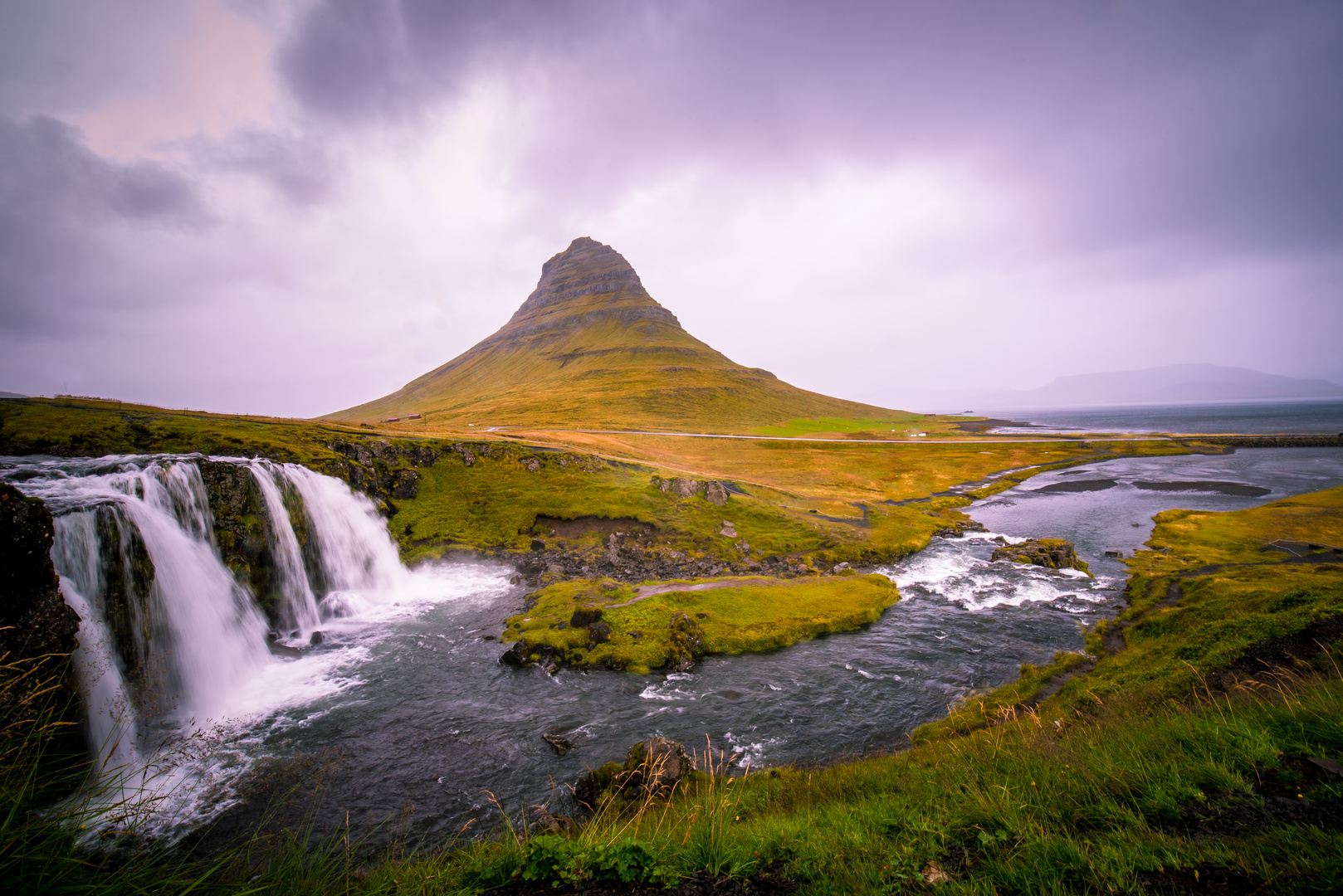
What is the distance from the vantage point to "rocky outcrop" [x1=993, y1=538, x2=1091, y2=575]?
32.6m

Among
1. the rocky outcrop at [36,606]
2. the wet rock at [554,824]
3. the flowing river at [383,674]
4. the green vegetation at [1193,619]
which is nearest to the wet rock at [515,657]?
the flowing river at [383,674]

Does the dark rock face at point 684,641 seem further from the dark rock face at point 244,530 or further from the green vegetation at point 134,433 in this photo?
the green vegetation at point 134,433

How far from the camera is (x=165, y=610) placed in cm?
1914

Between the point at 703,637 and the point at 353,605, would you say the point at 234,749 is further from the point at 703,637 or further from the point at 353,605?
the point at 703,637

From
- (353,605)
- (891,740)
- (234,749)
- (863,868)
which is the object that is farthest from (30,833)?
(353,605)

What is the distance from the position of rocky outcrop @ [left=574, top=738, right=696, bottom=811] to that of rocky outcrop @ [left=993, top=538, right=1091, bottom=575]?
103 ft

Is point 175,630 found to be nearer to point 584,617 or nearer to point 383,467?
point 584,617

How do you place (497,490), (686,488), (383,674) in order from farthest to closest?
(686,488), (497,490), (383,674)

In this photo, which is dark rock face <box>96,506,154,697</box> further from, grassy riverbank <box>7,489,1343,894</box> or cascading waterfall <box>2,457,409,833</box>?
grassy riverbank <box>7,489,1343,894</box>

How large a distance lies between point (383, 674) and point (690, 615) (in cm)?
1413

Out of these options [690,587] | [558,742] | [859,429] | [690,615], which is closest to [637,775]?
[558,742]

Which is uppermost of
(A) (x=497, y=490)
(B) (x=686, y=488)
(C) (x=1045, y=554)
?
(A) (x=497, y=490)

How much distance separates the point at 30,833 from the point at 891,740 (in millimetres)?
18918

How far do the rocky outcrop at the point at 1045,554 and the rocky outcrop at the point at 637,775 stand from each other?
31505mm
